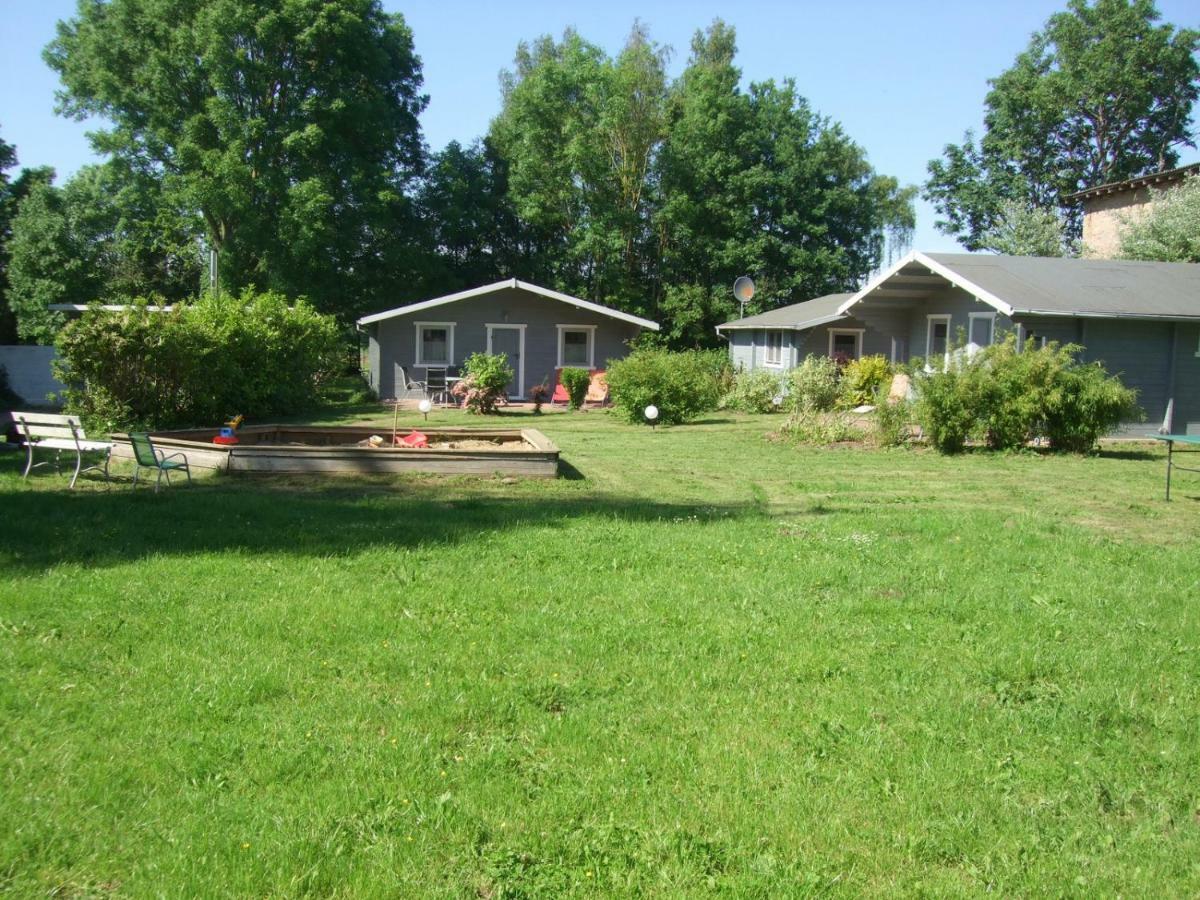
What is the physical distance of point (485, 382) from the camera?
74.9 ft

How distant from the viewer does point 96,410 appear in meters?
16.2

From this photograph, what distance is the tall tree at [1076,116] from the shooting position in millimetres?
42938

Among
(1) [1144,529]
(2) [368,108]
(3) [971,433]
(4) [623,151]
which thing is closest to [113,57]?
(2) [368,108]

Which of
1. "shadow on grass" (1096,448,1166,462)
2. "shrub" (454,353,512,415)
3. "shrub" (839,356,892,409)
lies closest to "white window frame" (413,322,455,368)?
"shrub" (454,353,512,415)

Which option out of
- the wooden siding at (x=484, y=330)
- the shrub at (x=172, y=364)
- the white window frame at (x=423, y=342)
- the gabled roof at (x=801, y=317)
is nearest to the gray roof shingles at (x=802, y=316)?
the gabled roof at (x=801, y=317)

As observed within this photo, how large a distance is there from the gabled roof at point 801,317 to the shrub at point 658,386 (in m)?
6.88

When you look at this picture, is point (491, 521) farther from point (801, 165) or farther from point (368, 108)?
point (801, 165)

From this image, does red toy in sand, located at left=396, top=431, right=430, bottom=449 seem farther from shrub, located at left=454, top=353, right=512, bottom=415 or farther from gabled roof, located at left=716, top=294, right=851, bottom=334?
gabled roof, located at left=716, top=294, right=851, bottom=334

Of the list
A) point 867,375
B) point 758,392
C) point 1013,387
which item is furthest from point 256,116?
point 1013,387

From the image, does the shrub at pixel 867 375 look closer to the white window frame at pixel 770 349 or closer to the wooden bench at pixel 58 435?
the white window frame at pixel 770 349

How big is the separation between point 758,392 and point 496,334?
26.2 ft

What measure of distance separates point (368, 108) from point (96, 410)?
894 inches

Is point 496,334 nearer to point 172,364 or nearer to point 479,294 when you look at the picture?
point 479,294

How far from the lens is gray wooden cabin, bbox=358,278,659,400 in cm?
2809
